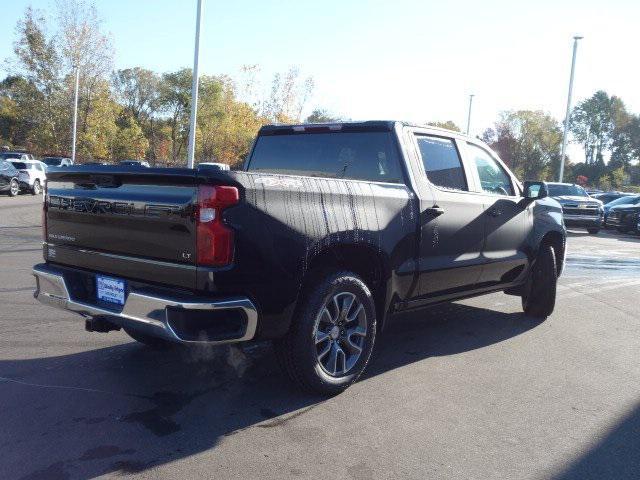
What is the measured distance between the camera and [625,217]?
910 inches

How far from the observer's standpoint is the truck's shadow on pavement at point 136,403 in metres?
3.13

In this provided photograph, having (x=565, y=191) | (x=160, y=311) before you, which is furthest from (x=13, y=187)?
(x=160, y=311)

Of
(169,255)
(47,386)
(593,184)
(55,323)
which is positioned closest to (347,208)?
(169,255)

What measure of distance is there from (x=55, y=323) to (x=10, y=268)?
3.30 meters

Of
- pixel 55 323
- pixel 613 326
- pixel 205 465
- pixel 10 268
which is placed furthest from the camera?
pixel 10 268

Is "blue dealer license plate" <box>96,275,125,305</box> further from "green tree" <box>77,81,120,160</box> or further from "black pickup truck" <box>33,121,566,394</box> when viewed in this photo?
"green tree" <box>77,81,120,160</box>

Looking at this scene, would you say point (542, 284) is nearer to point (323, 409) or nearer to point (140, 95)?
point (323, 409)

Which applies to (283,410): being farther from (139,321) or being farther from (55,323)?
(55,323)

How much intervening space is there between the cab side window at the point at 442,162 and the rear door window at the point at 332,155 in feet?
1.10

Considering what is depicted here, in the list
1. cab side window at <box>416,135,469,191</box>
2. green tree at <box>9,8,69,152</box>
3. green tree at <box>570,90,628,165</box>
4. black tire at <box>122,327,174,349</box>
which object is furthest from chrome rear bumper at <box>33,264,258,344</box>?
green tree at <box>570,90,628,165</box>

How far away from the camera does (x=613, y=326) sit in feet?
21.9

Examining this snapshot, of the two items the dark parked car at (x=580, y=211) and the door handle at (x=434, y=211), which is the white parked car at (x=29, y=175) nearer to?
the dark parked car at (x=580, y=211)

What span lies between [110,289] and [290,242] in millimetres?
1184

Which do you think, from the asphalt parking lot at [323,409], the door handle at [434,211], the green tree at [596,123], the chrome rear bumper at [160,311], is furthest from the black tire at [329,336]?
the green tree at [596,123]
